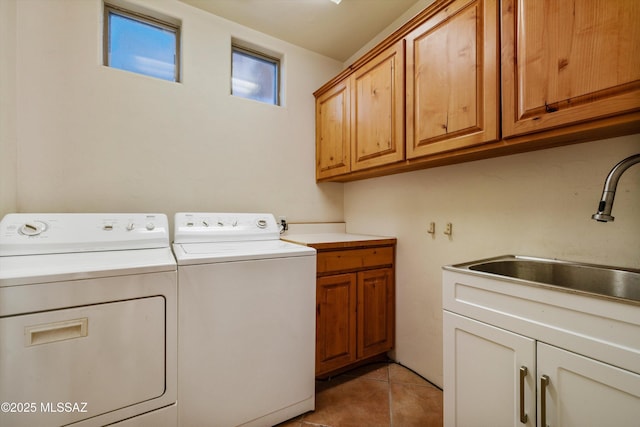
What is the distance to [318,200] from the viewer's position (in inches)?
99.5

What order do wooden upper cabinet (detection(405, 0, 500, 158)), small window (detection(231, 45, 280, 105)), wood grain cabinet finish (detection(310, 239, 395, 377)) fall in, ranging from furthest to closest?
small window (detection(231, 45, 280, 105))
wood grain cabinet finish (detection(310, 239, 395, 377))
wooden upper cabinet (detection(405, 0, 500, 158))

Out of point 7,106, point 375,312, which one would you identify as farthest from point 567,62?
point 7,106

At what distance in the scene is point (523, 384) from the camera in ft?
2.94

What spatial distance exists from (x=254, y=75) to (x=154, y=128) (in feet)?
3.22

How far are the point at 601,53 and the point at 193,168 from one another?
7.13ft

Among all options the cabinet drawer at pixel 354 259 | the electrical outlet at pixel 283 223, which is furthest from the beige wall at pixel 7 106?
the cabinet drawer at pixel 354 259

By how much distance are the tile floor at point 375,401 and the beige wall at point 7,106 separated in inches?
74.0

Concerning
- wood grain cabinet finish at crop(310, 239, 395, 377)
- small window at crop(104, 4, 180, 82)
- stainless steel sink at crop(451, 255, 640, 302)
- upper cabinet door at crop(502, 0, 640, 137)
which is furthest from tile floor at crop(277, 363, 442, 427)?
small window at crop(104, 4, 180, 82)

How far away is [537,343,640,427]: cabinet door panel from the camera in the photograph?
0.72m

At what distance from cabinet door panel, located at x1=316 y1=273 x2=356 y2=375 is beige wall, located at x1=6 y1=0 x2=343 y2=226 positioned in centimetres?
83

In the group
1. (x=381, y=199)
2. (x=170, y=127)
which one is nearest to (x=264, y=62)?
(x=170, y=127)

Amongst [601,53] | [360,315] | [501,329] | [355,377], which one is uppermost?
[601,53]

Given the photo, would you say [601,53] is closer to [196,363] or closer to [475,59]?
[475,59]

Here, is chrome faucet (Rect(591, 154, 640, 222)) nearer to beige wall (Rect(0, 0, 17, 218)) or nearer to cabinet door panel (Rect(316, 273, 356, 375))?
cabinet door panel (Rect(316, 273, 356, 375))
